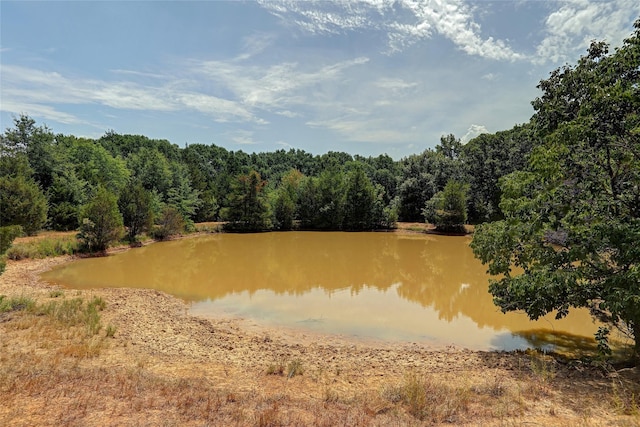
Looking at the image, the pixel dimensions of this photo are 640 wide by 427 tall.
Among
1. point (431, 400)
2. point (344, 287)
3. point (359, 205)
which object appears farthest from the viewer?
point (359, 205)

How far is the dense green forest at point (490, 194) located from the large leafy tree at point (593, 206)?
1.1 inches

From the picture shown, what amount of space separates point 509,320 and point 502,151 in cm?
3579

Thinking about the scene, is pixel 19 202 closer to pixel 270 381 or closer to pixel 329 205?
pixel 270 381

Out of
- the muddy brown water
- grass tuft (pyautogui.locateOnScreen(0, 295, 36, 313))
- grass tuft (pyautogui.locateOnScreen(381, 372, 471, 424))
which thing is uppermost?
grass tuft (pyautogui.locateOnScreen(381, 372, 471, 424))

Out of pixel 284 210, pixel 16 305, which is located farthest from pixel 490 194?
pixel 16 305

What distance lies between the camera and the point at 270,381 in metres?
7.52

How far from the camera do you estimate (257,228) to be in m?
42.8

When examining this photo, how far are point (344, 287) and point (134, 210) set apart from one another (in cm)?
2117

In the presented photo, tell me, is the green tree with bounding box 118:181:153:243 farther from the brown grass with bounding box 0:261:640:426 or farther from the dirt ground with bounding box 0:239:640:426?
the dirt ground with bounding box 0:239:640:426

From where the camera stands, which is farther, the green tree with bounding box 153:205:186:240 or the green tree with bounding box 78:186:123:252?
the green tree with bounding box 153:205:186:240

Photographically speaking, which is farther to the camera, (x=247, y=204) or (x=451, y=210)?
(x=247, y=204)

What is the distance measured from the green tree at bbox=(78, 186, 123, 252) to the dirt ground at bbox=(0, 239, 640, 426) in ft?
49.6

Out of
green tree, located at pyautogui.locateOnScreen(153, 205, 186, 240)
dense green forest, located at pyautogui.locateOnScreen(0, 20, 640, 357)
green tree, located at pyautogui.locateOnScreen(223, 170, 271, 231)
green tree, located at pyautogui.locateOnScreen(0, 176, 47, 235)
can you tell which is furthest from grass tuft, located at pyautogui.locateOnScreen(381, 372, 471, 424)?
green tree, located at pyautogui.locateOnScreen(223, 170, 271, 231)

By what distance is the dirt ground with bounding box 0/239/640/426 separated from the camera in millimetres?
5355
